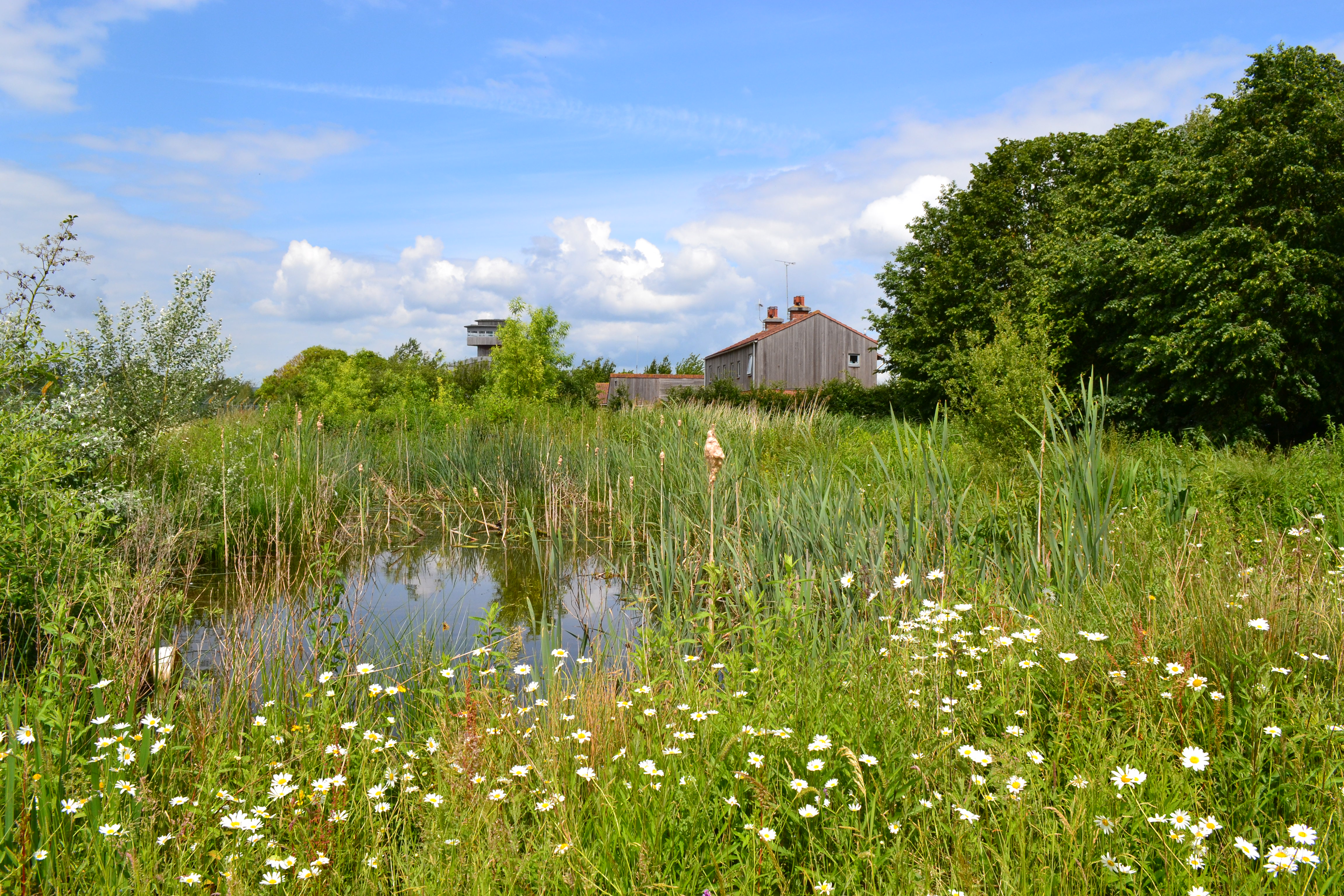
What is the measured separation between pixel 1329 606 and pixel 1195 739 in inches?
50.2

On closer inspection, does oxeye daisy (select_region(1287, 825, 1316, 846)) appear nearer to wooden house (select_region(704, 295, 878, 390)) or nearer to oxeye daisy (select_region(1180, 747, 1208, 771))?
oxeye daisy (select_region(1180, 747, 1208, 771))

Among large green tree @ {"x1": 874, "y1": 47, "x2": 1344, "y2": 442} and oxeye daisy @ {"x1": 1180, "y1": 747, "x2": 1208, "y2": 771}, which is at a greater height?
large green tree @ {"x1": 874, "y1": 47, "x2": 1344, "y2": 442}

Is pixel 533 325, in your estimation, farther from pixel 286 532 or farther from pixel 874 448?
pixel 874 448

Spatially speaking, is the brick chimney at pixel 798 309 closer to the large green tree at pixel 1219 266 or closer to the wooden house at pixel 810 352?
the wooden house at pixel 810 352

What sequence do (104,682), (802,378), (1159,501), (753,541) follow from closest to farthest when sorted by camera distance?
(104,682)
(753,541)
(1159,501)
(802,378)

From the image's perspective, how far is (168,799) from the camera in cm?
252

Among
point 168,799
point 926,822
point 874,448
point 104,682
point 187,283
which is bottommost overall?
point 168,799

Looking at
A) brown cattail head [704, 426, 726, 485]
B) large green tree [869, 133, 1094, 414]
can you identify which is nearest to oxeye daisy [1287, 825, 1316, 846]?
brown cattail head [704, 426, 726, 485]

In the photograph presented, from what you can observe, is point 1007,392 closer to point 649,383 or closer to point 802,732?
point 802,732

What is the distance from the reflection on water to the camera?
13.2 ft

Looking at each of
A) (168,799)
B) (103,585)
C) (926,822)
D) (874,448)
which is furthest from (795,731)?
→ (103,585)

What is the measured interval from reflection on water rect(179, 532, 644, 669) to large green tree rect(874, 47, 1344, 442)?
34.4 feet

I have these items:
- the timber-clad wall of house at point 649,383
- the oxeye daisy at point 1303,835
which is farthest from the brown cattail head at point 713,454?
the timber-clad wall of house at point 649,383

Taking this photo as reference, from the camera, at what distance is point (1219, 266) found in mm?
13570
